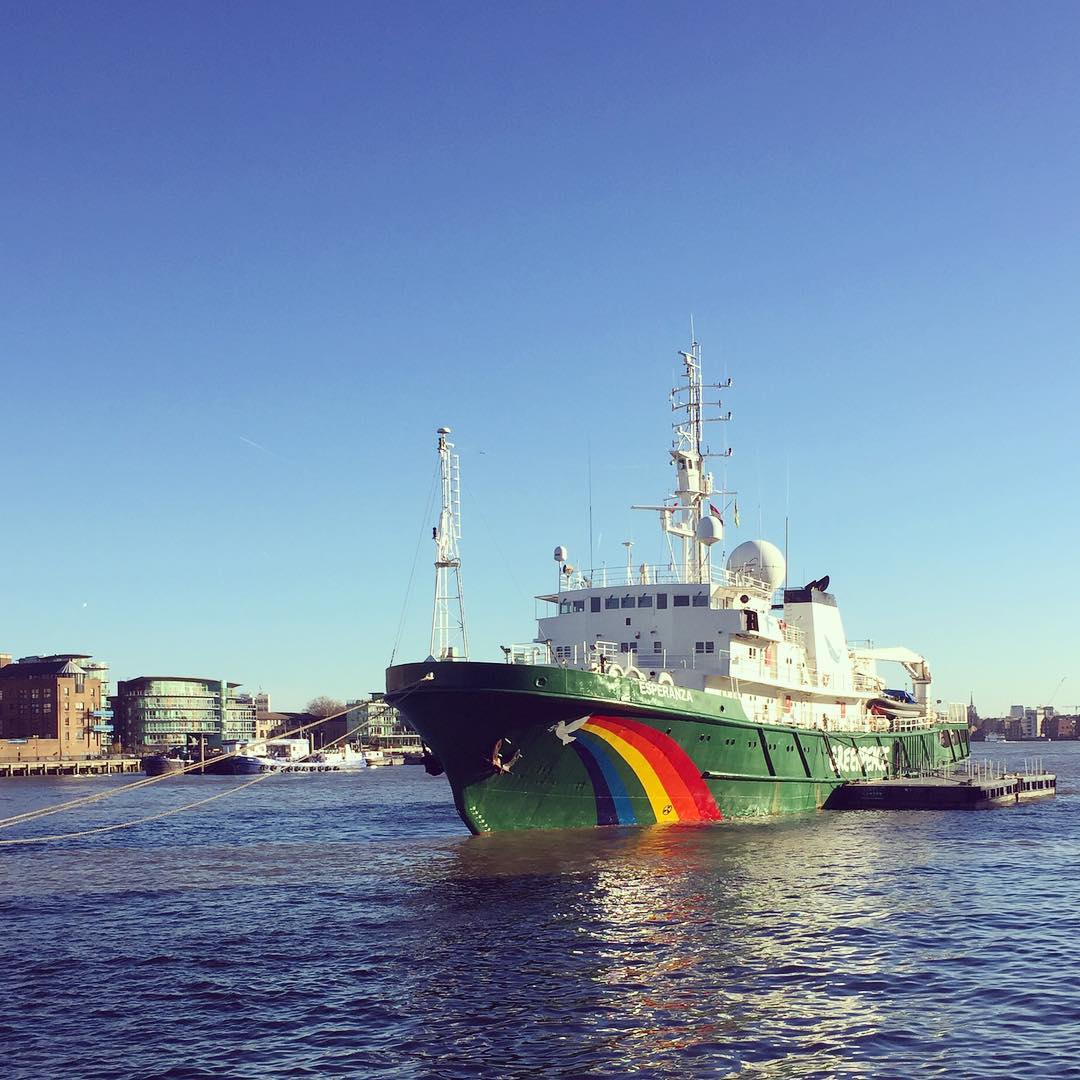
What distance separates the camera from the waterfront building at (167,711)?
151 m

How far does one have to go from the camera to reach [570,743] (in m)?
31.5

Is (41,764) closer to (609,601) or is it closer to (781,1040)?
(609,601)

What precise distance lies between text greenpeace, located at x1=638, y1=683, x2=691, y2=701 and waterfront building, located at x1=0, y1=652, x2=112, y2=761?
11151cm

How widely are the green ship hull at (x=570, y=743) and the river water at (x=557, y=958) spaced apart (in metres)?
0.93

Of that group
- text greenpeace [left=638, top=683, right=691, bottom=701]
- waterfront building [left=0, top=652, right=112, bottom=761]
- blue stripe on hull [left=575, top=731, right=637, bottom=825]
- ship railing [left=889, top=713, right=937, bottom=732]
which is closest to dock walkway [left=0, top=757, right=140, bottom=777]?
waterfront building [left=0, top=652, right=112, bottom=761]

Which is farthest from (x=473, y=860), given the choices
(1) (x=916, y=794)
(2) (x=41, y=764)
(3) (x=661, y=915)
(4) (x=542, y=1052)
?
(2) (x=41, y=764)

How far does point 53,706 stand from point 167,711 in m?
21.7

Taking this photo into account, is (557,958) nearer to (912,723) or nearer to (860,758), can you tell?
(860,758)

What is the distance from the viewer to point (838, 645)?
164ft

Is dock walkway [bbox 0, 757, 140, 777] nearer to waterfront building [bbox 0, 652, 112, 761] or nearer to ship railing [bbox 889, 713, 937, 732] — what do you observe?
waterfront building [bbox 0, 652, 112, 761]

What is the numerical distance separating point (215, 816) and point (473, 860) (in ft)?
87.3

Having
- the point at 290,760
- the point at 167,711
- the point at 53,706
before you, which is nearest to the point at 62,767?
the point at 53,706

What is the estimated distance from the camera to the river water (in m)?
Result: 15.1

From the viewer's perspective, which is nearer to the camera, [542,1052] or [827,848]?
[542,1052]
